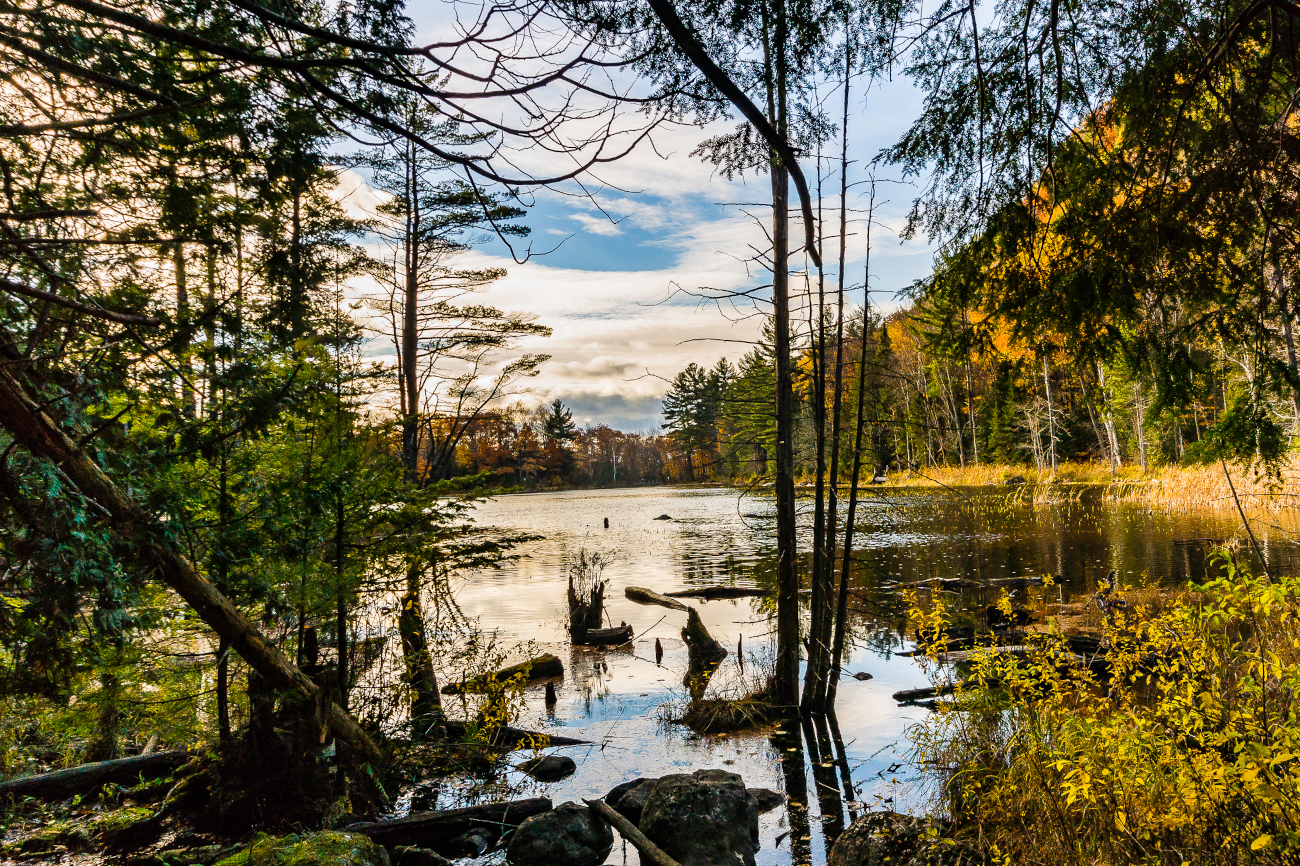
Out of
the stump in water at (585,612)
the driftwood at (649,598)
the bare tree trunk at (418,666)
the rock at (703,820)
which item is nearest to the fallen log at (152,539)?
the bare tree trunk at (418,666)

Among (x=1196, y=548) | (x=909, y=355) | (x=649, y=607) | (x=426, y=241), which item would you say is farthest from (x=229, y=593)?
(x=909, y=355)

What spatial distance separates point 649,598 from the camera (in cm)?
1373

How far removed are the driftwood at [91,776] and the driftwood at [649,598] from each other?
836 centimetres

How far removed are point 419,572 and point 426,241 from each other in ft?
15.8

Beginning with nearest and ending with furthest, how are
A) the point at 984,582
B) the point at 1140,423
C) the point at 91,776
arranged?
the point at 91,776, the point at 984,582, the point at 1140,423

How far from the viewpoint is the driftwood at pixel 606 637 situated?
36.0 feet

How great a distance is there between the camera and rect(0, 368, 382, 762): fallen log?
3.21 metres

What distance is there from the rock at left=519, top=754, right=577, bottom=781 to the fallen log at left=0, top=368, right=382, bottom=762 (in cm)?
166

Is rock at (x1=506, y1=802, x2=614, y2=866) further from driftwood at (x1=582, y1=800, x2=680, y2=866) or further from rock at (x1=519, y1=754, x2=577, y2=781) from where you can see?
rock at (x1=519, y1=754, x2=577, y2=781)

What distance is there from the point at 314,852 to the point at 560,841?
1.57m

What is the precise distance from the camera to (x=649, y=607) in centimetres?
1360

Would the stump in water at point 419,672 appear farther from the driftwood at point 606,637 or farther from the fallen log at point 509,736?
the driftwood at point 606,637

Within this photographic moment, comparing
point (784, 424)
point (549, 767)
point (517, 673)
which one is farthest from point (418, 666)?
point (784, 424)

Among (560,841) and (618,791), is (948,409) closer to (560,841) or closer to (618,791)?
(618,791)
